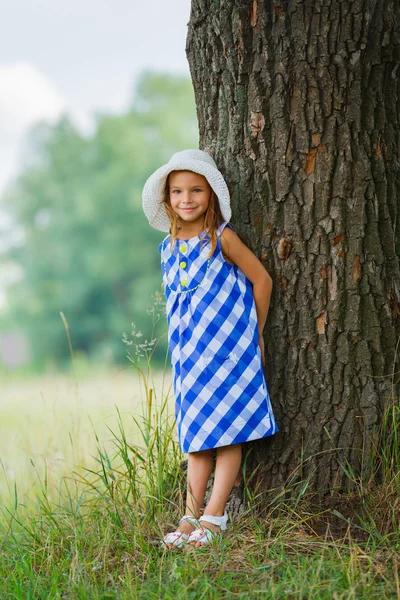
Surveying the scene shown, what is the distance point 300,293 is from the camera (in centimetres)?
295

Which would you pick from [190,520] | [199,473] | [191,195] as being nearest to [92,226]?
[191,195]

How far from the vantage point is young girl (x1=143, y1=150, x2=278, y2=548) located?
2.89 meters

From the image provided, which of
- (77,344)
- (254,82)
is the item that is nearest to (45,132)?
(77,344)

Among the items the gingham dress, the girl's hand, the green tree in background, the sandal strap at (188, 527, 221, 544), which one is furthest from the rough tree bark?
the green tree in background

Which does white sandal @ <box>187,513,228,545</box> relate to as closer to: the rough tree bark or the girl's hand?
the rough tree bark

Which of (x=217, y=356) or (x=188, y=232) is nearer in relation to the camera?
(x=217, y=356)

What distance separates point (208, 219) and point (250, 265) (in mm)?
261

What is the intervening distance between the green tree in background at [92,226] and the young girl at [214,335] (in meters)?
20.4

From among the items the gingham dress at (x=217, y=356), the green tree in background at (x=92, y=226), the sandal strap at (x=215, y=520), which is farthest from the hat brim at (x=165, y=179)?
the green tree in background at (x=92, y=226)

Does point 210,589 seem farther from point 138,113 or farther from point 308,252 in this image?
point 138,113

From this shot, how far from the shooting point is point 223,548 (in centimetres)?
260

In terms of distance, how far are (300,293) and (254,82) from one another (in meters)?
0.91

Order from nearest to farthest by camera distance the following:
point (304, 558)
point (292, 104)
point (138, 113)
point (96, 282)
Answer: point (304, 558) < point (292, 104) < point (96, 282) < point (138, 113)

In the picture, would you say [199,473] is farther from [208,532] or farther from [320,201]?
[320,201]
